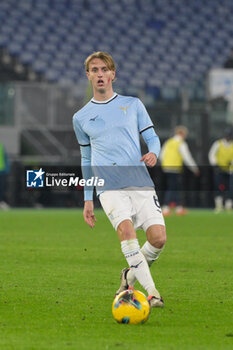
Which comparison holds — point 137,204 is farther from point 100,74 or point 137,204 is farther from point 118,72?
point 118,72

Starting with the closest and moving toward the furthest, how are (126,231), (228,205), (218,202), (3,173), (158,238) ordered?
(126,231)
(158,238)
(3,173)
(218,202)
(228,205)

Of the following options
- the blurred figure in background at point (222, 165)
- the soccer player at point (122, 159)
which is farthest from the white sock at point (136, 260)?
the blurred figure in background at point (222, 165)

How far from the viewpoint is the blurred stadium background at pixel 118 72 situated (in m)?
22.2

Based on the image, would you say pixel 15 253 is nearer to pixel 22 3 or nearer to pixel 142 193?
pixel 142 193

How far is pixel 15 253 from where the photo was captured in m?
9.78

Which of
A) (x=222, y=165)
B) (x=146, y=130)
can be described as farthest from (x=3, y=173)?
(x=146, y=130)

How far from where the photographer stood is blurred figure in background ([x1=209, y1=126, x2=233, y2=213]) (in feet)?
69.7

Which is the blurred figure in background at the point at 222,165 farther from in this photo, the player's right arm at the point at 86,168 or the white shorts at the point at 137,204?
the white shorts at the point at 137,204

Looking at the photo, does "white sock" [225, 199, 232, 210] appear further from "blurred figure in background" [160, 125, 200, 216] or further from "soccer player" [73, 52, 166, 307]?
"soccer player" [73, 52, 166, 307]

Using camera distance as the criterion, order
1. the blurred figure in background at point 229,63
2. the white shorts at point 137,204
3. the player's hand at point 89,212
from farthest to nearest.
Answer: the blurred figure in background at point 229,63
the player's hand at point 89,212
the white shorts at point 137,204

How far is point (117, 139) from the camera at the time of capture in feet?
17.9

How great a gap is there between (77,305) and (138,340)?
142 centimetres

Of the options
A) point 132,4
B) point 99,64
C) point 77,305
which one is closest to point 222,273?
point 77,305

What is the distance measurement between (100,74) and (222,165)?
1657 cm
